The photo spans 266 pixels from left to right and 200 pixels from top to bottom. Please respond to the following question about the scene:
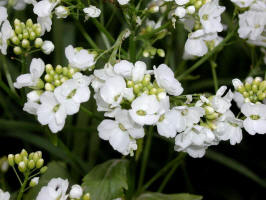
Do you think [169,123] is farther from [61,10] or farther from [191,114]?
[61,10]

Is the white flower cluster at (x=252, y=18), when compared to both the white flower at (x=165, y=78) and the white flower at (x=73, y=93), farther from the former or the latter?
the white flower at (x=73, y=93)

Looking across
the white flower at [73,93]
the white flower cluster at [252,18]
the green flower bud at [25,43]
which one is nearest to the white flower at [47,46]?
the green flower bud at [25,43]

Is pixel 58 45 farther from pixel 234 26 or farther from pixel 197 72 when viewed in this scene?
pixel 234 26

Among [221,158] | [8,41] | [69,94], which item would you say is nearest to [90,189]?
[69,94]

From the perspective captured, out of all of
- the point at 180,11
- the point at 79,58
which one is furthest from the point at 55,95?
the point at 180,11

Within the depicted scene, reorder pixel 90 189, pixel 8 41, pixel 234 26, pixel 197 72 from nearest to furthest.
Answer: pixel 8 41 < pixel 90 189 < pixel 234 26 < pixel 197 72

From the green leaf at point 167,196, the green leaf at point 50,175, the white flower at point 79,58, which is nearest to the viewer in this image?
the white flower at point 79,58
